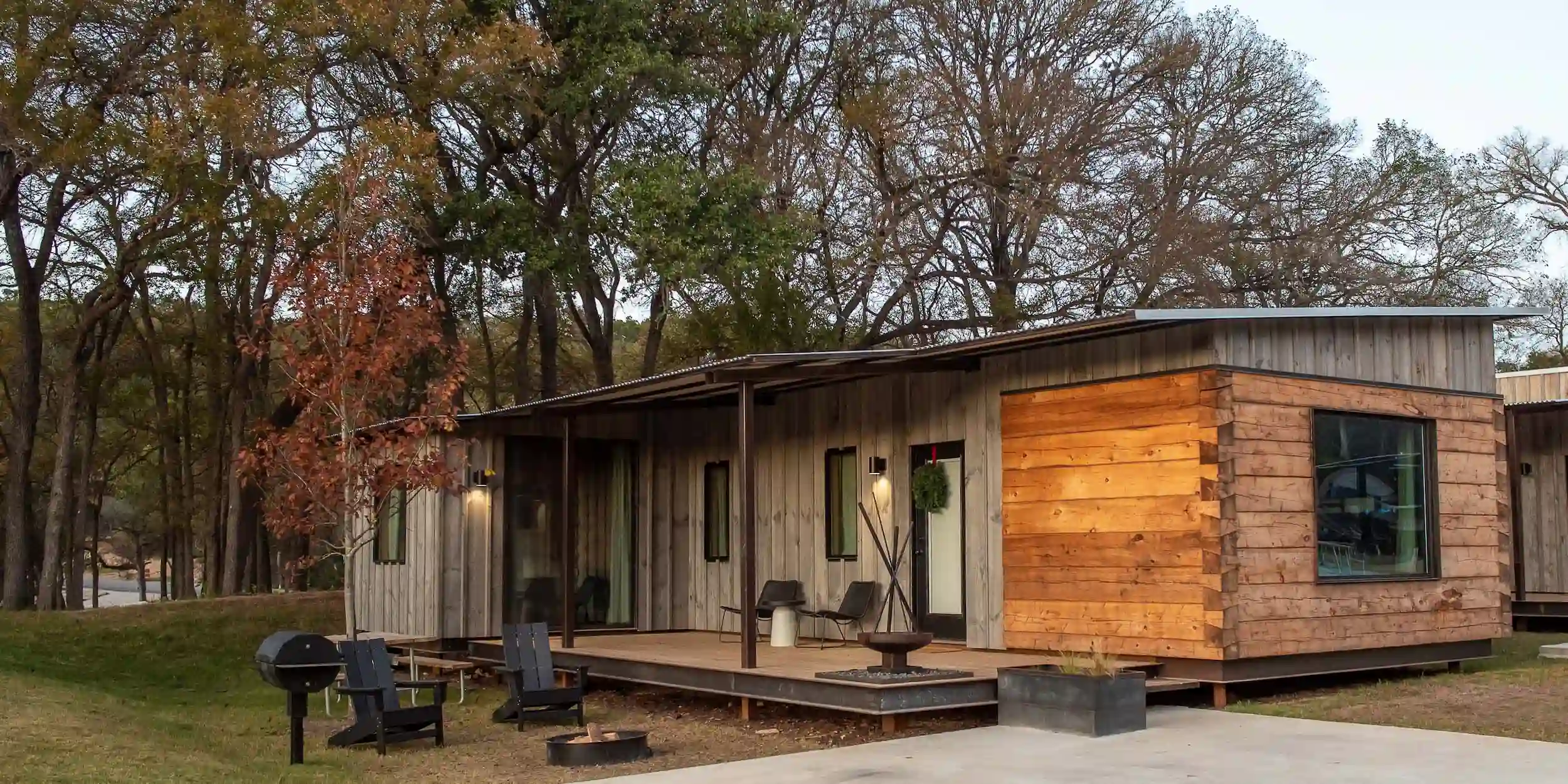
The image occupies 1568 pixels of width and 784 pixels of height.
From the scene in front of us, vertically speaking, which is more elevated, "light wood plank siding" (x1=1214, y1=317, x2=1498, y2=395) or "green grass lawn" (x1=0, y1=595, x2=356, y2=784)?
"light wood plank siding" (x1=1214, y1=317, x2=1498, y2=395)

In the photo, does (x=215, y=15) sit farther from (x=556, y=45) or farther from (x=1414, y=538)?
(x=1414, y=538)

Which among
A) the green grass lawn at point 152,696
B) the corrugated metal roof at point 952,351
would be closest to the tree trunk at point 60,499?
the green grass lawn at point 152,696

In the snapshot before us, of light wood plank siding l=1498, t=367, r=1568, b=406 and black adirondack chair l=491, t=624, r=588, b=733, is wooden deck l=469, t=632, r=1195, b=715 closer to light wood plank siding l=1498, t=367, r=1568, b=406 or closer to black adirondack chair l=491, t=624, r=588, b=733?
black adirondack chair l=491, t=624, r=588, b=733

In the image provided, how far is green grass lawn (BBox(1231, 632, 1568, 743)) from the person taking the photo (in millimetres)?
7785

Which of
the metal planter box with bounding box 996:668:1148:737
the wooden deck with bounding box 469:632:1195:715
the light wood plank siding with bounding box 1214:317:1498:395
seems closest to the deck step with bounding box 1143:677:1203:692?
the wooden deck with bounding box 469:632:1195:715

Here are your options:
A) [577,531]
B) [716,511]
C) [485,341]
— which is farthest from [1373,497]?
[485,341]

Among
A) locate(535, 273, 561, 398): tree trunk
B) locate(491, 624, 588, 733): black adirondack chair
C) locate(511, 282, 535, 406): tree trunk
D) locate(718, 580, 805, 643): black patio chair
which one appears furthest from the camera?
locate(511, 282, 535, 406): tree trunk

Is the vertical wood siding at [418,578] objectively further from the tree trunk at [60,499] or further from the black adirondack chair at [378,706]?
the tree trunk at [60,499]

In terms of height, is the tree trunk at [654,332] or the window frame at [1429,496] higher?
the tree trunk at [654,332]

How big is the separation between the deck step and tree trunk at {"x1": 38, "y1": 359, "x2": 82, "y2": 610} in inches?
547

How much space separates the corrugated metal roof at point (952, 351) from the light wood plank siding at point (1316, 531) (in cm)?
53

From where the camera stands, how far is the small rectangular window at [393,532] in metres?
13.3

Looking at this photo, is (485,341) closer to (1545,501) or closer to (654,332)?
(654,332)

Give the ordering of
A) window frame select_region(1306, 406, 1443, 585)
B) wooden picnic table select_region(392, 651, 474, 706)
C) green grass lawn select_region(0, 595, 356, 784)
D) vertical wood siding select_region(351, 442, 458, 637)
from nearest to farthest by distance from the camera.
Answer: green grass lawn select_region(0, 595, 356, 784) → window frame select_region(1306, 406, 1443, 585) → wooden picnic table select_region(392, 651, 474, 706) → vertical wood siding select_region(351, 442, 458, 637)
